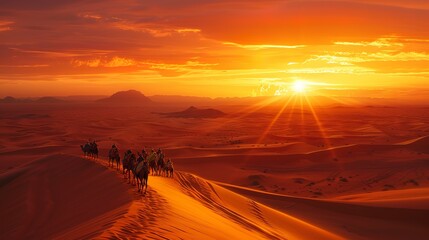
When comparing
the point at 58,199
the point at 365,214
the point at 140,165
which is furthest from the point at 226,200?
the point at 58,199

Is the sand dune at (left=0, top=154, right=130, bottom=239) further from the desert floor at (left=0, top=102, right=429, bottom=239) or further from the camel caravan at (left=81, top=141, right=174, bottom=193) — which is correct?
the camel caravan at (left=81, top=141, right=174, bottom=193)

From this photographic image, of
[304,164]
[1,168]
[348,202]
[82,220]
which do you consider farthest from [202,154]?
[82,220]

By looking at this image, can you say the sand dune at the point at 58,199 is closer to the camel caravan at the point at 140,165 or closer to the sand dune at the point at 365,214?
the camel caravan at the point at 140,165

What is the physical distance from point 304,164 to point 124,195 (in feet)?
79.1

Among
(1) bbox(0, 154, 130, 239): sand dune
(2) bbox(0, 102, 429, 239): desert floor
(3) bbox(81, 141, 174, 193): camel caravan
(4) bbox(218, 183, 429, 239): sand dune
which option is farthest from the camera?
(4) bbox(218, 183, 429, 239): sand dune

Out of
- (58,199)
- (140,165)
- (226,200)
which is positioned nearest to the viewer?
(140,165)

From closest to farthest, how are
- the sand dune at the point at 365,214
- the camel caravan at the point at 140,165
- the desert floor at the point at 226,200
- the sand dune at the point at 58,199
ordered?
the desert floor at the point at 226,200, the sand dune at the point at 58,199, the camel caravan at the point at 140,165, the sand dune at the point at 365,214

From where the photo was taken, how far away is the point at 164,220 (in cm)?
979

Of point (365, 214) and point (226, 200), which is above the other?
point (226, 200)

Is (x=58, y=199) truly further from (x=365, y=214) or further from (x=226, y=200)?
(x=365, y=214)

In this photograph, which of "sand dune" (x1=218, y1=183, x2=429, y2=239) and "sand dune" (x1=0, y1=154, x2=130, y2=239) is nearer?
"sand dune" (x1=0, y1=154, x2=130, y2=239)

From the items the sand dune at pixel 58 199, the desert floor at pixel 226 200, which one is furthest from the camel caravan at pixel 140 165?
the sand dune at pixel 58 199

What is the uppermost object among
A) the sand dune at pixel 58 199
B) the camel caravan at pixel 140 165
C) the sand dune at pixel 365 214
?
the camel caravan at pixel 140 165

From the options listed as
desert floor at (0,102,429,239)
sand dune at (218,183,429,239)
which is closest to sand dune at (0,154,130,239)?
desert floor at (0,102,429,239)
